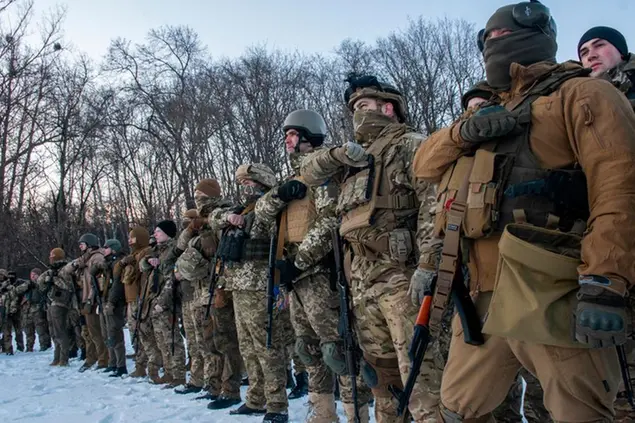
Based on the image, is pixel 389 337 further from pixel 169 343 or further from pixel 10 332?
pixel 10 332

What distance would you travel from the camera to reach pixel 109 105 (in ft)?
76.1

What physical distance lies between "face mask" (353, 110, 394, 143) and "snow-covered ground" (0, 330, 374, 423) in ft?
8.66

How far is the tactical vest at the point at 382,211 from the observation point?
3.11m

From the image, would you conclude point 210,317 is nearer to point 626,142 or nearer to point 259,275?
point 259,275

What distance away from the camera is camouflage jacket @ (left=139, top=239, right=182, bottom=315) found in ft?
24.3

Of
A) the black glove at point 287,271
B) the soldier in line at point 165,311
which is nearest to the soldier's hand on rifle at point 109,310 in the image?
the soldier in line at point 165,311

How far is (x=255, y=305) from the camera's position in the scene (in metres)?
5.02

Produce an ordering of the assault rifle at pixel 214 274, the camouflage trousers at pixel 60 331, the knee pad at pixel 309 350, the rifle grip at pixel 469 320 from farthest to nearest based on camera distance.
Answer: the camouflage trousers at pixel 60 331, the assault rifle at pixel 214 274, the knee pad at pixel 309 350, the rifle grip at pixel 469 320

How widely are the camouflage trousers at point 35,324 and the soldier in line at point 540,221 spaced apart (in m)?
13.7

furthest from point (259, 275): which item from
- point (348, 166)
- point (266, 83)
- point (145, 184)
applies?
point (145, 184)

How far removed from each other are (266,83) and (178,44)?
411 cm

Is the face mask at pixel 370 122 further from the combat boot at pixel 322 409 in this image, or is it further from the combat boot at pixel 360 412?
the combat boot at pixel 322 409

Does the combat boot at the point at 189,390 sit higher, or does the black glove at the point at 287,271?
the black glove at the point at 287,271

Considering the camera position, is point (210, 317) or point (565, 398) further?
point (210, 317)
